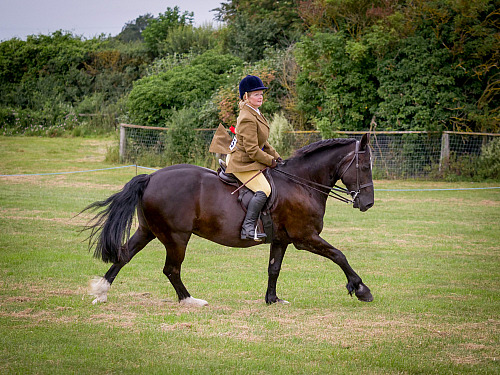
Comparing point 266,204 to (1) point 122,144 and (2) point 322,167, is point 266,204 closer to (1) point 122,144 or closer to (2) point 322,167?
(2) point 322,167

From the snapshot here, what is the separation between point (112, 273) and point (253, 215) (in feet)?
6.26

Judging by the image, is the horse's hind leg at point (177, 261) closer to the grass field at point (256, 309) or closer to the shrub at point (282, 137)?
the grass field at point (256, 309)

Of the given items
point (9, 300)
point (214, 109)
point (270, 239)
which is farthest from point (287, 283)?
point (214, 109)

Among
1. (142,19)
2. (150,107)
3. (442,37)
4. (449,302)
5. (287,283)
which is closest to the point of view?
(449,302)

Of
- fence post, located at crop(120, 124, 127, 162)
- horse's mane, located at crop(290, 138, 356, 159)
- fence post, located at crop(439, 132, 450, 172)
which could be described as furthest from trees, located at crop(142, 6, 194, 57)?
horse's mane, located at crop(290, 138, 356, 159)

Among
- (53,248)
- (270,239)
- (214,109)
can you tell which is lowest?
(53,248)

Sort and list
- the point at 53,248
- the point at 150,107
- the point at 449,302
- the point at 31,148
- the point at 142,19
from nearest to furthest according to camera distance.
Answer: the point at 449,302, the point at 53,248, the point at 150,107, the point at 31,148, the point at 142,19

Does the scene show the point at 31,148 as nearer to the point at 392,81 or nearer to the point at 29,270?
the point at 392,81

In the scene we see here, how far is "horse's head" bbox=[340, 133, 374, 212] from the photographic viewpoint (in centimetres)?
716

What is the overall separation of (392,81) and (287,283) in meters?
17.1

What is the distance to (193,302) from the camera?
22.8 feet

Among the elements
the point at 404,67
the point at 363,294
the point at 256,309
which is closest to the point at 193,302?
the point at 256,309

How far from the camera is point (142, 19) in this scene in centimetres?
6644

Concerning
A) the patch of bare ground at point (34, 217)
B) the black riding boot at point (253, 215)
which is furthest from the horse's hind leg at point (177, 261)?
the patch of bare ground at point (34, 217)
